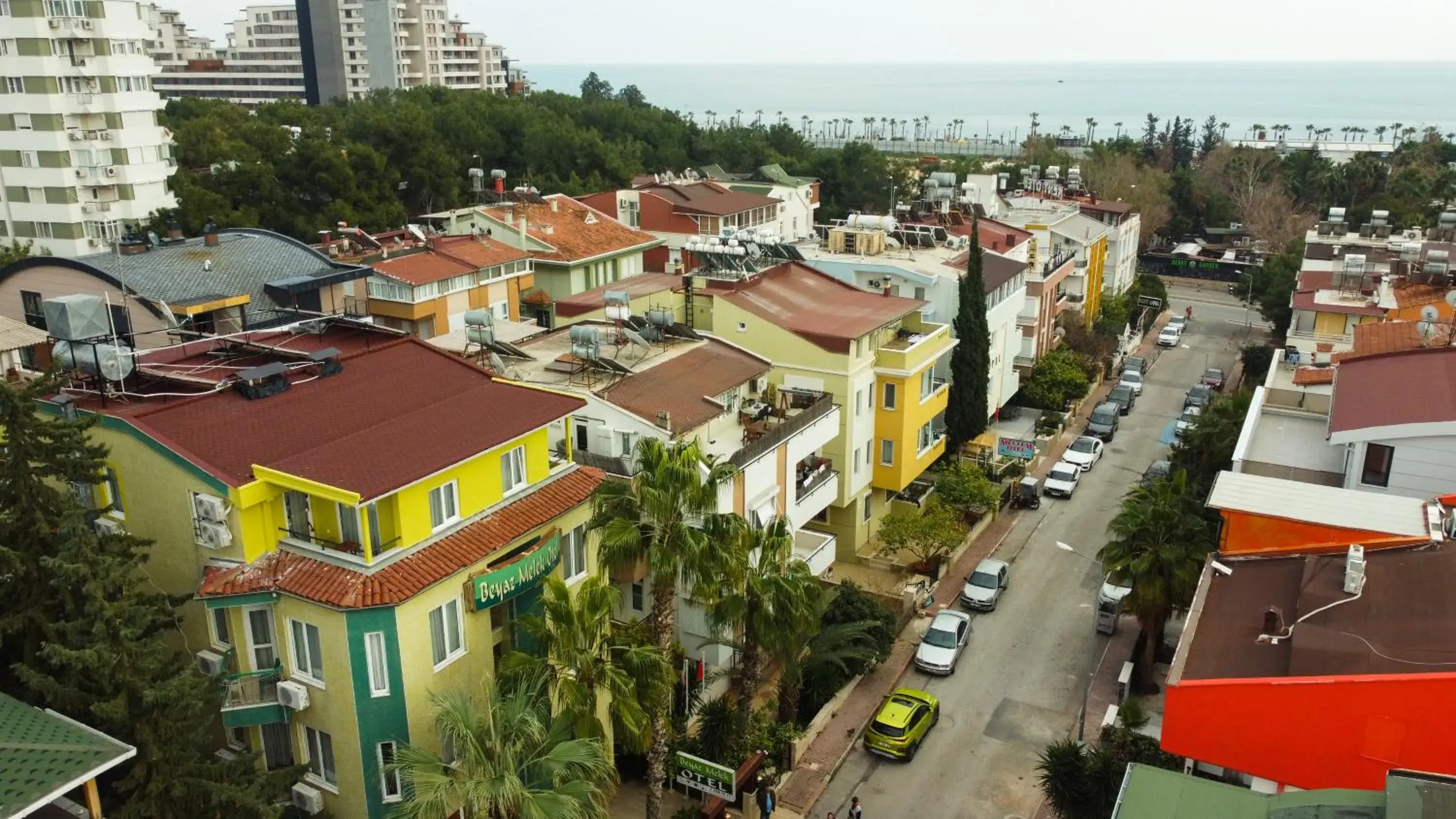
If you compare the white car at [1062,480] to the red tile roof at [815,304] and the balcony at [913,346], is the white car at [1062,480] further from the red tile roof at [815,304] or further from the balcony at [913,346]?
the red tile roof at [815,304]

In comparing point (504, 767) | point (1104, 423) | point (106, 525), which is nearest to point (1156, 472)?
point (1104, 423)

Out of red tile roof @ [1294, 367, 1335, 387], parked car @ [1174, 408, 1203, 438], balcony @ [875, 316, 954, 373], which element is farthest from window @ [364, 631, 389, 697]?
parked car @ [1174, 408, 1203, 438]

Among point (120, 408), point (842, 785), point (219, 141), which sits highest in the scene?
point (219, 141)

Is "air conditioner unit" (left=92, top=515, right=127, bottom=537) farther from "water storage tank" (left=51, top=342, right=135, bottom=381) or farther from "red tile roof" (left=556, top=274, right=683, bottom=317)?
"red tile roof" (left=556, top=274, right=683, bottom=317)

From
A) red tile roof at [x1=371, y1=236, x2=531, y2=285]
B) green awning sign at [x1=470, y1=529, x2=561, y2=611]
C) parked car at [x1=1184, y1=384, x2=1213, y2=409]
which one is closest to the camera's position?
green awning sign at [x1=470, y1=529, x2=561, y2=611]

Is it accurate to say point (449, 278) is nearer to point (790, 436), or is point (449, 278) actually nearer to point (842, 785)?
point (790, 436)

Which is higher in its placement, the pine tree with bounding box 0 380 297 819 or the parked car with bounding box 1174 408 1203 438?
the pine tree with bounding box 0 380 297 819

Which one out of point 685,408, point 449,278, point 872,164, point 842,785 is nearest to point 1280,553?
point 842,785
